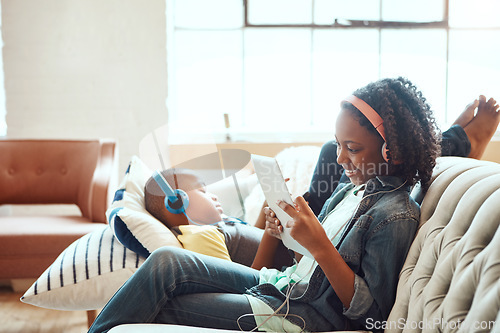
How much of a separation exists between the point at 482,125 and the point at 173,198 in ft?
3.43

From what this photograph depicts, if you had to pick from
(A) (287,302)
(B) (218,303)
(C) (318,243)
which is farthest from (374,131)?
(B) (218,303)

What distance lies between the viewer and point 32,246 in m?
2.23

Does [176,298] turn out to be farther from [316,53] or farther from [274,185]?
[316,53]

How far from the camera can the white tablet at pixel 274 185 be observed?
42.7 inches

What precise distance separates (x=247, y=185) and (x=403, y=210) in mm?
1192

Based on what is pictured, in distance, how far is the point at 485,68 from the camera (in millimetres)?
3402

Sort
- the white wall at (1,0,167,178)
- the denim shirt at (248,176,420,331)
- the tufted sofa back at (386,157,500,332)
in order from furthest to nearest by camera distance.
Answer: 1. the white wall at (1,0,167,178)
2. the denim shirt at (248,176,420,331)
3. the tufted sofa back at (386,157,500,332)

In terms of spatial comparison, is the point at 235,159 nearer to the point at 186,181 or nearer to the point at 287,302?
the point at 186,181

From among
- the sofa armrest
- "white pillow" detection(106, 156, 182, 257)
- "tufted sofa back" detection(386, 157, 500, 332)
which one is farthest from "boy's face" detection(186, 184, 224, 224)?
the sofa armrest

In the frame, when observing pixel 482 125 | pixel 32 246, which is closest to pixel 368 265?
pixel 482 125

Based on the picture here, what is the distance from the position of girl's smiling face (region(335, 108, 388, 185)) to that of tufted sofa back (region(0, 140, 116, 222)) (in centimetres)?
186

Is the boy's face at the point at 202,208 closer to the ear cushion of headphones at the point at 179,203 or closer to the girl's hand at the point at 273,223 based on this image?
the ear cushion of headphones at the point at 179,203

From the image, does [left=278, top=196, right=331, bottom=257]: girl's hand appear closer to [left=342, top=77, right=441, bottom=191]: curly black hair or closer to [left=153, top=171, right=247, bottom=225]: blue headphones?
[left=342, top=77, right=441, bottom=191]: curly black hair

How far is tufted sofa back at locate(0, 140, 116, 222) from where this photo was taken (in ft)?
9.10
